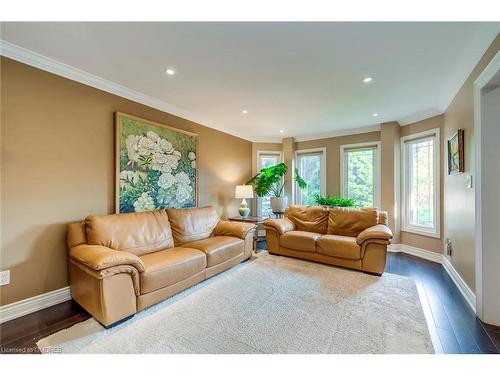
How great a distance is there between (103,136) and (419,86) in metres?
3.95

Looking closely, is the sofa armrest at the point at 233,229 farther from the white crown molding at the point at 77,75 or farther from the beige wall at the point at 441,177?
the beige wall at the point at 441,177

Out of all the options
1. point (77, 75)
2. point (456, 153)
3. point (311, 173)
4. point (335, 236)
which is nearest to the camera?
point (77, 75)

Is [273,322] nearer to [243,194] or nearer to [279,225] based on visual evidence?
[279,225]

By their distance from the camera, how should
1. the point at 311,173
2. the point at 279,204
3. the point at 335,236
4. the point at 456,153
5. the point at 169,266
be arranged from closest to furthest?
the point at 169,266 < the point at 456,153 < the point at 335,236 < the point at 279,204 < the point at 311,173

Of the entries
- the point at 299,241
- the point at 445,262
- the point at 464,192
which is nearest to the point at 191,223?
the point at 299,241

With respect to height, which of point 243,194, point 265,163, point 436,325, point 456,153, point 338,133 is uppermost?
point 338,133

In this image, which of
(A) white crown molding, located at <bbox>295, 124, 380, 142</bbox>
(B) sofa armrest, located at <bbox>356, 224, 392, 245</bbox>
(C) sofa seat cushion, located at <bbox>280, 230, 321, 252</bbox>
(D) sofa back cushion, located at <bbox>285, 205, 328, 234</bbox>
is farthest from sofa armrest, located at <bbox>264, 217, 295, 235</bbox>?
(A) white crown molding, located at <bbox>295, 124, 380, 142</bbox>

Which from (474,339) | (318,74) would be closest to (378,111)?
(318,74)

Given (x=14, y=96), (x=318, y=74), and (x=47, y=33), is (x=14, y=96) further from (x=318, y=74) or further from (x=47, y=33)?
(x=318, y=74)

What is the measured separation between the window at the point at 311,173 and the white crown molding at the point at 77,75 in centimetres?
306

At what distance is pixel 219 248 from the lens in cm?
284

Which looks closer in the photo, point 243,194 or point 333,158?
point 243,194

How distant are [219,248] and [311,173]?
3.29m

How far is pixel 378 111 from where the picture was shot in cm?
359
